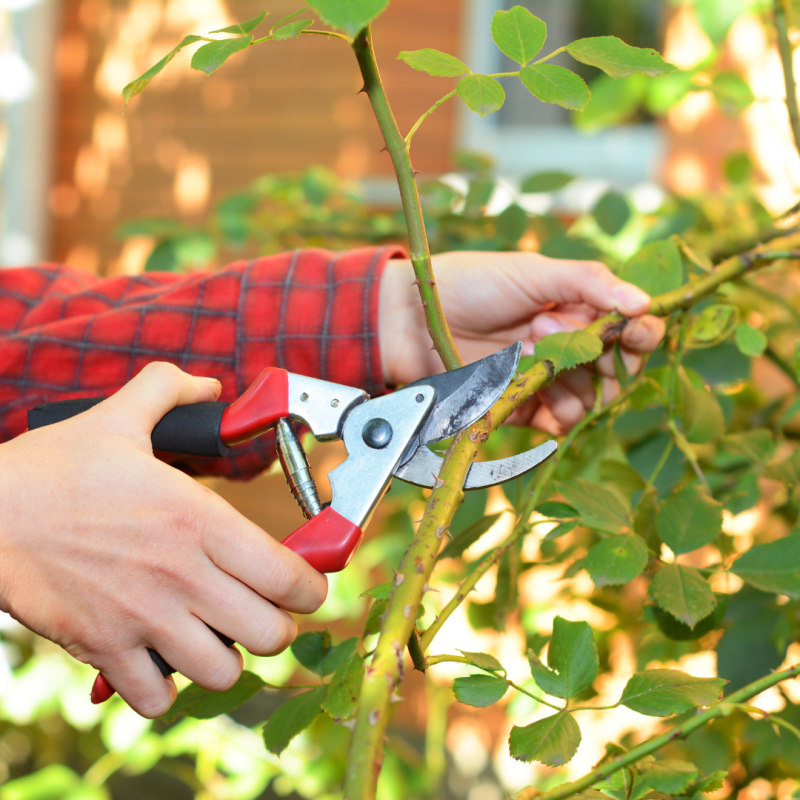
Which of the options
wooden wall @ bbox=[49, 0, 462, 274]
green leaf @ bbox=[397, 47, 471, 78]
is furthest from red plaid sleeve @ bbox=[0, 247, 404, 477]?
wooden wall @ bbox=[49, 0, 462, 274]

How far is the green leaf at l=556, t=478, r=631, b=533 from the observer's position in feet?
1.63

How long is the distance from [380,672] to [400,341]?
537 millimetres

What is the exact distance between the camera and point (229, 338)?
818 mm

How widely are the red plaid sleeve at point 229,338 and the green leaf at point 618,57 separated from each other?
1.34ft

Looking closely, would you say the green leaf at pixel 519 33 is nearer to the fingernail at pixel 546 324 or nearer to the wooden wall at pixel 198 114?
the fingernail at pixel 546 324

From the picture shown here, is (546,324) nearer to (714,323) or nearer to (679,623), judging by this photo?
(714,323)

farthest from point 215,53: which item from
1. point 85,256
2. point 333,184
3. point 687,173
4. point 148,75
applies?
point 85,256

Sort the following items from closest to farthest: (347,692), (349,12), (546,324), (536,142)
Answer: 1. (349,12)
2. (347,692)
3. (546,324)
4. (536,142)

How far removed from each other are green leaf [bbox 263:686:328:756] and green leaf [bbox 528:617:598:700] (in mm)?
153

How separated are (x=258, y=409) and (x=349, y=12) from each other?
1.07ft

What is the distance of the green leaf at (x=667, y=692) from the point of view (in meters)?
0.39

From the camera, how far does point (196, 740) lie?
1.11 meters

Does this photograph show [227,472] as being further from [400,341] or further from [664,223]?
[664,223]

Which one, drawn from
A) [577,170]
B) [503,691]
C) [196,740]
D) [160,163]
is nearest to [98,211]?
[160,163]
